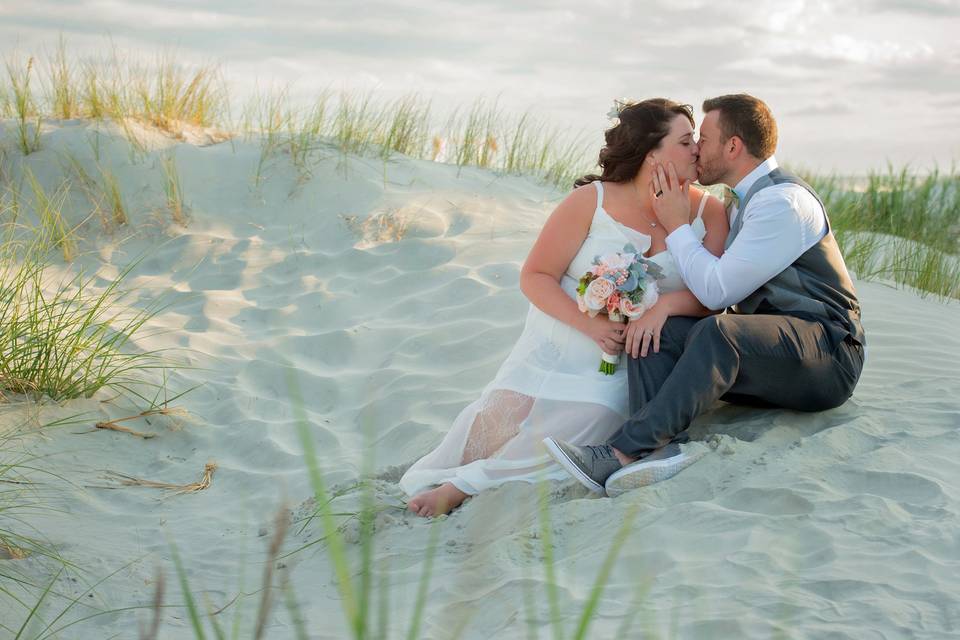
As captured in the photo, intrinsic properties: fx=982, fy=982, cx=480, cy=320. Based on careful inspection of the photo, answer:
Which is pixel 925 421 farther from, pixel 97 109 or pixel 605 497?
pixel 97 109

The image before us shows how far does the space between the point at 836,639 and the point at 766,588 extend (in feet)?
0.96

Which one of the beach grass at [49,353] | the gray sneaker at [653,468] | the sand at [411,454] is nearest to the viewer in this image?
the sand at [411,454]

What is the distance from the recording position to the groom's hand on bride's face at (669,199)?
4.27 m

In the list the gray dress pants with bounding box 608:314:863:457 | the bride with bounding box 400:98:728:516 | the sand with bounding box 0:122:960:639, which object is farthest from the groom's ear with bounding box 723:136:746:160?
the sand with bounding box 0:122:960:639

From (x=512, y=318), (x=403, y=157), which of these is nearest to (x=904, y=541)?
(x=512, y=318)

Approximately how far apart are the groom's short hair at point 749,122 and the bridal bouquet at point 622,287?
2.32ft

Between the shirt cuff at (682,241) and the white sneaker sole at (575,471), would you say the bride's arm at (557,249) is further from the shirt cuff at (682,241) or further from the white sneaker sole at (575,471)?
the white sneaker sole at (575,471)

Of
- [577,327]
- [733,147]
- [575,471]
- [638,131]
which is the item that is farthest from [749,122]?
[575,471]

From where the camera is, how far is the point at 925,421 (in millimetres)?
4262

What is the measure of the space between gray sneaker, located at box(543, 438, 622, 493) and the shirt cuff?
934mm

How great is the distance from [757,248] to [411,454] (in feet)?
6.79

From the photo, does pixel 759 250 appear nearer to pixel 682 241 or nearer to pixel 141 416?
pixel 682 241

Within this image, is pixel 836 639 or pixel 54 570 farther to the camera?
pixel 54 570

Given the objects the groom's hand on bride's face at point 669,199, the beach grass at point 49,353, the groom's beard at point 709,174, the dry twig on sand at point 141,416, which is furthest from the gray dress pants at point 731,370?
the beach grass at point 49,353
